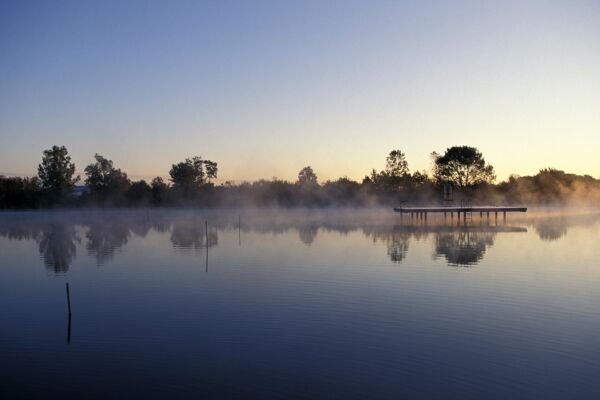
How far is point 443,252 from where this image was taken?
96.3ft

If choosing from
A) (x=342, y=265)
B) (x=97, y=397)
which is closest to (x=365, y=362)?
(x=97, y=397)

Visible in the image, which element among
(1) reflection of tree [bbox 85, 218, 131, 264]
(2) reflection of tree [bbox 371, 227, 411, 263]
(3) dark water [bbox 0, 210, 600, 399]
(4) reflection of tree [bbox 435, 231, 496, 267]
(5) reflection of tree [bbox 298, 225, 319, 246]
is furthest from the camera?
(5) reflection of tree [bbox 298, 225, 319, 246]

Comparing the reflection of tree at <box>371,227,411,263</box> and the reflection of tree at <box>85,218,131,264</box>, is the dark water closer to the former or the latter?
the reflection of tree at <box>371,227,411,263</box>

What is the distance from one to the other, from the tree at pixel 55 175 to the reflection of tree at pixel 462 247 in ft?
252

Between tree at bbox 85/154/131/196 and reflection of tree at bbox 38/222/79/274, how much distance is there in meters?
57.5

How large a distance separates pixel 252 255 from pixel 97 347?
56.3 feet

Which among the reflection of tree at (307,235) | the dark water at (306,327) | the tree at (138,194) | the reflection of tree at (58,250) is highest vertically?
the tree at (138,194)

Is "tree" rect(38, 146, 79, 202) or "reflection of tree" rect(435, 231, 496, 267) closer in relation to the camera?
"reflection of tree" rect(435, 231, 496, 267)

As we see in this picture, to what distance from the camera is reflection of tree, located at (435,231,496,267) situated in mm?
26281

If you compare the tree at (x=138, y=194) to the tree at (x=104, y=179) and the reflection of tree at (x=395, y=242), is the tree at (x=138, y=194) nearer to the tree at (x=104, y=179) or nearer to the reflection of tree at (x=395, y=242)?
the tree at (x=104, y=179)

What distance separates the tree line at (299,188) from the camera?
92812 millimetres

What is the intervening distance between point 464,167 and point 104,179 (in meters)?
70.9

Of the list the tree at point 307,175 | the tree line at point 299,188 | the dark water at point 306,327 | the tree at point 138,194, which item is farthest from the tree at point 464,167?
the dark water at point 306,327

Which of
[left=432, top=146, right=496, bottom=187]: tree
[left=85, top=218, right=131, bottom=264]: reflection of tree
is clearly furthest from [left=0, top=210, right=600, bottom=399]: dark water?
[left=432, top=146, right=496, bottom=187]: tree
